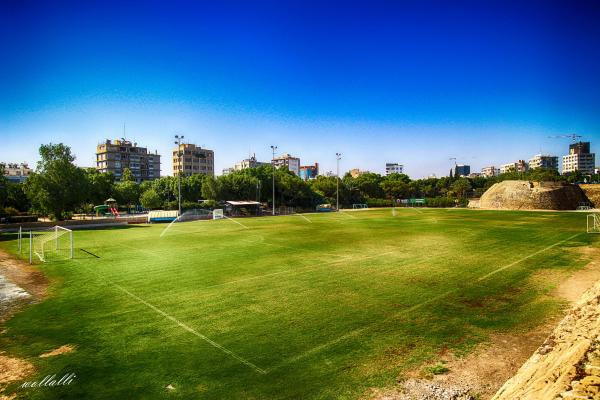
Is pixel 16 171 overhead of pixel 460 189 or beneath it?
overhead

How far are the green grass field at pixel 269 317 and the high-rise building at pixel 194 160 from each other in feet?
542

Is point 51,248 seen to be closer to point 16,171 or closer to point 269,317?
point 269,317

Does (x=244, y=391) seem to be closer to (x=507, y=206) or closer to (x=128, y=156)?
(x=507, y=206)

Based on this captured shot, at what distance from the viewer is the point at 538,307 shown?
12.4m

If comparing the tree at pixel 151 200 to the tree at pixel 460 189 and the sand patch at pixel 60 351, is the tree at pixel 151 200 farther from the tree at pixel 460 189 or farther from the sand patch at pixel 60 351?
the tree at pixel 460 189

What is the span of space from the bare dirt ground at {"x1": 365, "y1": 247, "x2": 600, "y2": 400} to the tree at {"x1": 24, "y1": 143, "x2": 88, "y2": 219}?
55680 mm

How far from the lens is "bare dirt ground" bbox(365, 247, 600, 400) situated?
7.14 metres

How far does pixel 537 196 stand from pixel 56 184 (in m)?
95.0

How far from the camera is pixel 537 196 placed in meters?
80.6

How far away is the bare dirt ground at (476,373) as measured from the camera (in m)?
7.14

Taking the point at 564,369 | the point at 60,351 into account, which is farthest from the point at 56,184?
the point at 564,369

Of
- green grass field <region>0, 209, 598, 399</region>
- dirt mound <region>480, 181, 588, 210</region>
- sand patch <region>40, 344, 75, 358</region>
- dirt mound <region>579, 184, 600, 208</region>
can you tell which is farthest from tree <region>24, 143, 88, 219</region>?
dirt mound <region>579, 184, 600, 208</region>

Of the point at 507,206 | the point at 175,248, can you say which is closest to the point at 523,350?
the point at 175,248

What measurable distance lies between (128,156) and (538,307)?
19084 cm
